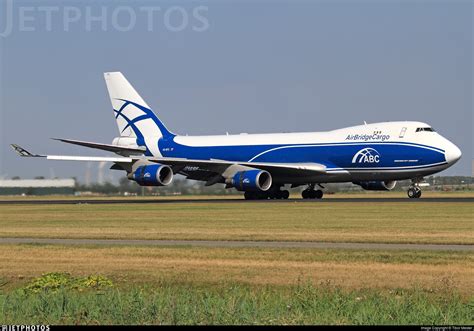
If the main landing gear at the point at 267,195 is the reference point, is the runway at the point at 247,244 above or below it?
below

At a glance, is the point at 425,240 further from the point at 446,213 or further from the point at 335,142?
the point at 335,142

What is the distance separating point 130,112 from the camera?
73.2 metres

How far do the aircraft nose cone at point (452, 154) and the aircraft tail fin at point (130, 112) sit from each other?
22642mm

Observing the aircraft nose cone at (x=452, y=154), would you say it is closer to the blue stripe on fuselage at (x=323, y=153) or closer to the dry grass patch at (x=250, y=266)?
the blue stripe on fuselage at (x=323, y=153)

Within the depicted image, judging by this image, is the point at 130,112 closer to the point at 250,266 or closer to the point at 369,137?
the point at 369,137

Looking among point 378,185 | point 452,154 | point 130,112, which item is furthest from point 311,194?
point 130,112

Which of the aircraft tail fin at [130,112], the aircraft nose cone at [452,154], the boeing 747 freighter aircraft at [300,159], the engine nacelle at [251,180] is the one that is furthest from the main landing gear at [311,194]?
the aircraft tail fin at [130,112]

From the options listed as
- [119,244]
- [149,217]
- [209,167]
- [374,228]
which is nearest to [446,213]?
[374,228]

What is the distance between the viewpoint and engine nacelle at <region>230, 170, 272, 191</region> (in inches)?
2352

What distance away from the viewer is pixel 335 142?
6144 centimetres

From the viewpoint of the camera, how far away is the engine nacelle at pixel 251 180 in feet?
196

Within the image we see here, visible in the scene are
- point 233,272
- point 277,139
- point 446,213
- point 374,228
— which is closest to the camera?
point 233,272

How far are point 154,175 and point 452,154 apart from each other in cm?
1843

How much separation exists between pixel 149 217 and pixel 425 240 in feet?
57.8
